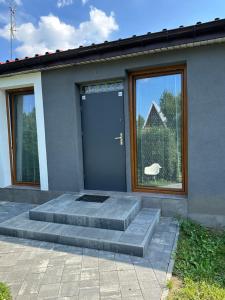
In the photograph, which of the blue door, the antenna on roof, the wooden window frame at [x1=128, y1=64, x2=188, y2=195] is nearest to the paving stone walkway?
the wooden window frame at [x1=128, y1=64, x2=188, y2=195]

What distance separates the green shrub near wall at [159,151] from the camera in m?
4.19

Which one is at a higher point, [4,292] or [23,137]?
[23,137]


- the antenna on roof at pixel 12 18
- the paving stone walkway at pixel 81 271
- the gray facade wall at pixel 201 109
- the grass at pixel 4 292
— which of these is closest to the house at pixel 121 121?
the gray facade wall at pixel 201 109

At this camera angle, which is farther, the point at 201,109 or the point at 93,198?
the point at 93,198

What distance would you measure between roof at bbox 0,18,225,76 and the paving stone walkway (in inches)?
114

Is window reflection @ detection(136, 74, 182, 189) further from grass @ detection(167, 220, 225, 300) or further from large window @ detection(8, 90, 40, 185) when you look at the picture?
large window @ detection(8, 90, 40, 185)

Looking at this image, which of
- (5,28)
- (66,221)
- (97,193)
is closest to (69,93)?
(97,193)

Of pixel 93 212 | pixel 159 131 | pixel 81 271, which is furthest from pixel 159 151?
pixel 81 271

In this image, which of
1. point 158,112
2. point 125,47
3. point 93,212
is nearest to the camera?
point 93,212

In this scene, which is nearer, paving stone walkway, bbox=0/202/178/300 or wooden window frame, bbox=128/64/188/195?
paving stone walkway, bbox=0/202/178/300

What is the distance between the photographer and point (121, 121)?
176 inches

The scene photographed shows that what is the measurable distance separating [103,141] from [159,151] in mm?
1112

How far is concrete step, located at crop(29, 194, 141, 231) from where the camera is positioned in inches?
134

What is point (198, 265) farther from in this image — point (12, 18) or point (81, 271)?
point (12, 18)
